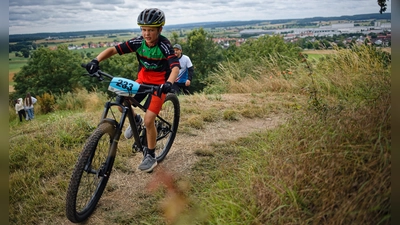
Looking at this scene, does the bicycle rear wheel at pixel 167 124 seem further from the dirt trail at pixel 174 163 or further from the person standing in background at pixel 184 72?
the person standing in background at pixel 184 72

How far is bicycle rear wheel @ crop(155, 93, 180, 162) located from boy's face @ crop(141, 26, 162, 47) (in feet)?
3.40

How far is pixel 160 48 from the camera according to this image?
3.91 m

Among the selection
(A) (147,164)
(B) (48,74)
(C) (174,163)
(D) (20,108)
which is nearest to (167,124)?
(C) (174,163)


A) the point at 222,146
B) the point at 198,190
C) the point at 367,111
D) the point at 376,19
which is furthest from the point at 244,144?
the point at 376,19

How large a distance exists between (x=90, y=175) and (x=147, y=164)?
0.83 meters

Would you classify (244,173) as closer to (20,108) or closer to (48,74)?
(20,108)

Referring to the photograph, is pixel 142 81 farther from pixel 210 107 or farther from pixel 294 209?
pixel 210 107

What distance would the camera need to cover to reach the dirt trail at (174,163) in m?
3.49

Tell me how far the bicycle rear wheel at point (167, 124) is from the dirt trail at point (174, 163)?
0.48ft

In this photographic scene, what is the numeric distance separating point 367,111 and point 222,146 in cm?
263

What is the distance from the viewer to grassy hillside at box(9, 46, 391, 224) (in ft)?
7.67

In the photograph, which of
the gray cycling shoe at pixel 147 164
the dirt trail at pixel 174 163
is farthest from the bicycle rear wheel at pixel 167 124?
the gray cycling shoe at pixel 147 164

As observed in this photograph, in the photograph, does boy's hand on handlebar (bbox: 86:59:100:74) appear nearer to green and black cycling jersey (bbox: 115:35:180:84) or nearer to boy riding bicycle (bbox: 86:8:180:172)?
boy riding bicycle (bbox: 86:8:180:172)

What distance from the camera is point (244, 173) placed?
3555 mm
